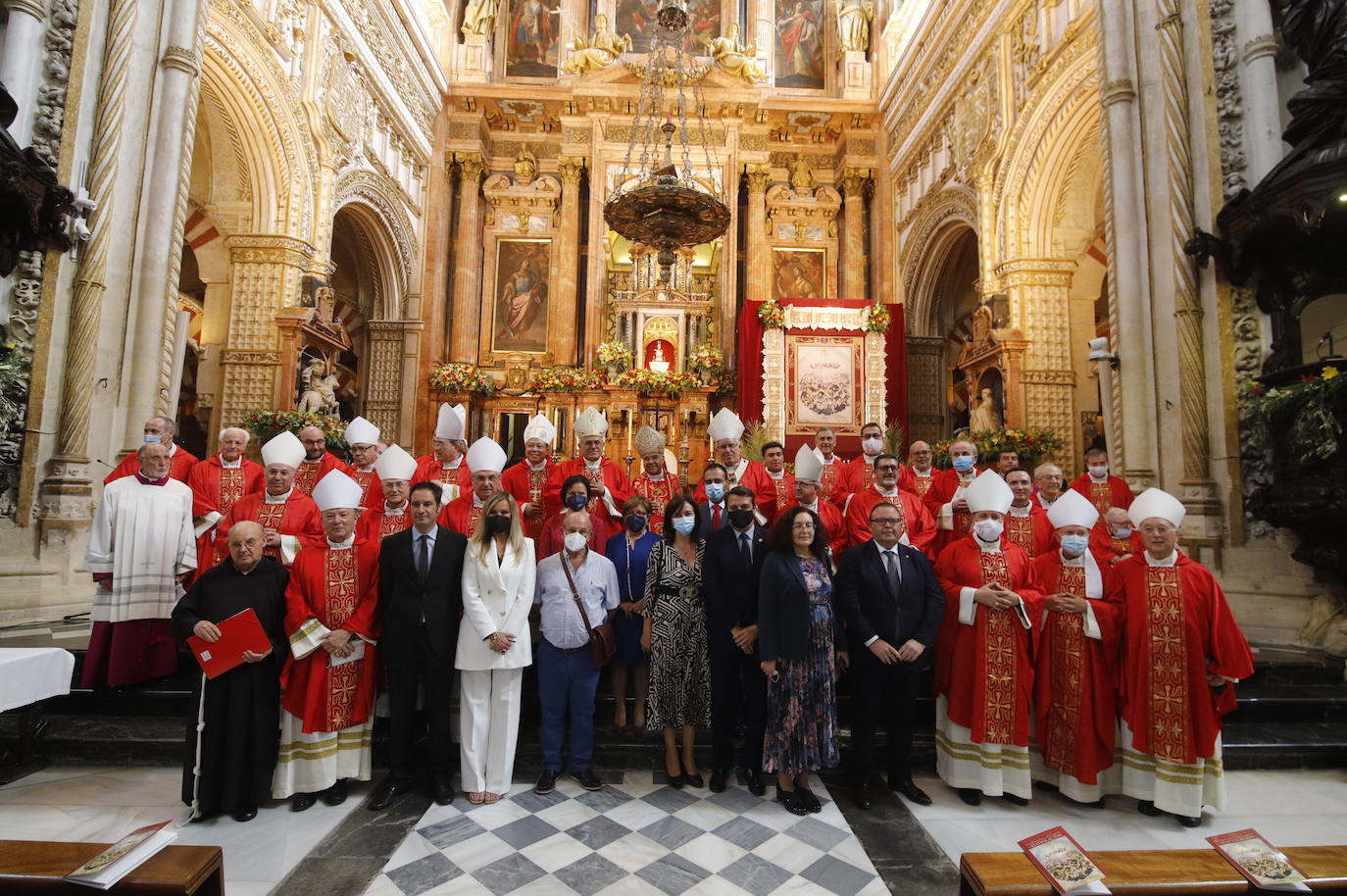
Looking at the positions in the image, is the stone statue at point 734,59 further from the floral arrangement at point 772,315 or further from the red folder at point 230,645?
the red folder at point 230,645

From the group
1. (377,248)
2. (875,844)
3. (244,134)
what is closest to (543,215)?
(377,248)

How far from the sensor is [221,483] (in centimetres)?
530

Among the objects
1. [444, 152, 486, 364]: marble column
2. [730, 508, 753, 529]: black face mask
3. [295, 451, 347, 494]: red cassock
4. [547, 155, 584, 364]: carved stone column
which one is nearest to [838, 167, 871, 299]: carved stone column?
[547, 155, 584, 364]: carved stone column

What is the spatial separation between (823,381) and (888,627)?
9.12 meters

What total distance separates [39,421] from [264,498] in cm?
278

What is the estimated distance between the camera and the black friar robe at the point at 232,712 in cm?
338

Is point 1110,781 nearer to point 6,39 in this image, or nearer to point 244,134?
point 6,39

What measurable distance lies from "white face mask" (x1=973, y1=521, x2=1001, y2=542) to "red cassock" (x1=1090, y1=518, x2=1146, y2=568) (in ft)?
3.63

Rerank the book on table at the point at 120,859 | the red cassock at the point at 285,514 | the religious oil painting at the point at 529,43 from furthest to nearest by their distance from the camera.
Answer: the religious oil painting at the point at 529,43 → the red cassock at the point at 285,514 → the book on table at the point at 120,859

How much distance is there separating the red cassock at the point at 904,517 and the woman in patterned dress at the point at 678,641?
1553mm

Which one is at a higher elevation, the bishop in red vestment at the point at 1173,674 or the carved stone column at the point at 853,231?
the carved stone column at the point at 853,231

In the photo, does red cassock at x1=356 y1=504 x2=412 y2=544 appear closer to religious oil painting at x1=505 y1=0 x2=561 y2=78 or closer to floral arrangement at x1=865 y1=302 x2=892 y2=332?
floral arrangement at x1=865 y1=302 x2=892 y2=332

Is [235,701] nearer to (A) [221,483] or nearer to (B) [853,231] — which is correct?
(A) [221,483]

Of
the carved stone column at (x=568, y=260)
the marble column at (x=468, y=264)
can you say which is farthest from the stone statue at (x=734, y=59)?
the marble column at (x=468, y=264)
